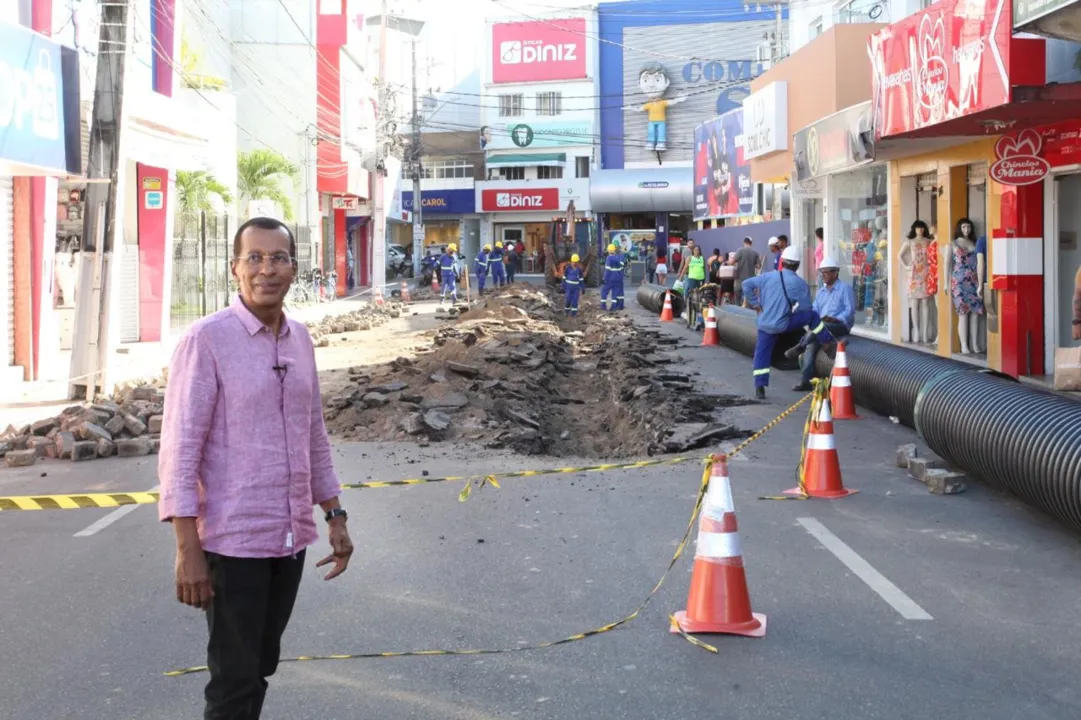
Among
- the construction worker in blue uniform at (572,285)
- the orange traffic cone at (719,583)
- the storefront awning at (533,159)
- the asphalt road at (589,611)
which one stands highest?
the storefront awning at (533,159)

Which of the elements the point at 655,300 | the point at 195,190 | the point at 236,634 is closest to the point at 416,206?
the point at 195,190

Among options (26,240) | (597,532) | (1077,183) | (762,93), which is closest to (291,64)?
(762,93)

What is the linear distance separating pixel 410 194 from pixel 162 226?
53389 millimetres

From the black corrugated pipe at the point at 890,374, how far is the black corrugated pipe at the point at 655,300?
18.1 m

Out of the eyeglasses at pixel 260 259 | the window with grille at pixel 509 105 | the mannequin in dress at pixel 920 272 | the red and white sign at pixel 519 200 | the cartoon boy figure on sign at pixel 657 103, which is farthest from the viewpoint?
the window with grille at pixel 509 105

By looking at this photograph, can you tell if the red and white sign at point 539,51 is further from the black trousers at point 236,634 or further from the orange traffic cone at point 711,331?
the black trousers at point 236,634

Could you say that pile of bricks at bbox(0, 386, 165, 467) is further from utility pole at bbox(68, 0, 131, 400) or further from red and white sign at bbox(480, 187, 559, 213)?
red and white sign at bbox(480, 187, 559, 213)

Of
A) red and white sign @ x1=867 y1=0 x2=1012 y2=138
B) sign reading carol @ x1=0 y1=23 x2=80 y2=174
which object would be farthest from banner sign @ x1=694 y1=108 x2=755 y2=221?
sign reading carol @ x1=0 y1=23 x2=80 y2=174

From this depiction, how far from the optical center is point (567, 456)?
39.5 ft

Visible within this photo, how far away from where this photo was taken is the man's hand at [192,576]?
3.61 meters

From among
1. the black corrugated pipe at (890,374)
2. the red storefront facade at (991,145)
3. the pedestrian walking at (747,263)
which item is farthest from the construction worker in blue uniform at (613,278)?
the black corrugated pipe at (890,374)

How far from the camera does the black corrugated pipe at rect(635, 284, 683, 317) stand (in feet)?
109

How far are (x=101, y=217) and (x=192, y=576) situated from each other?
44.8ft

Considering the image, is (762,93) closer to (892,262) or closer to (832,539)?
(892,262)
